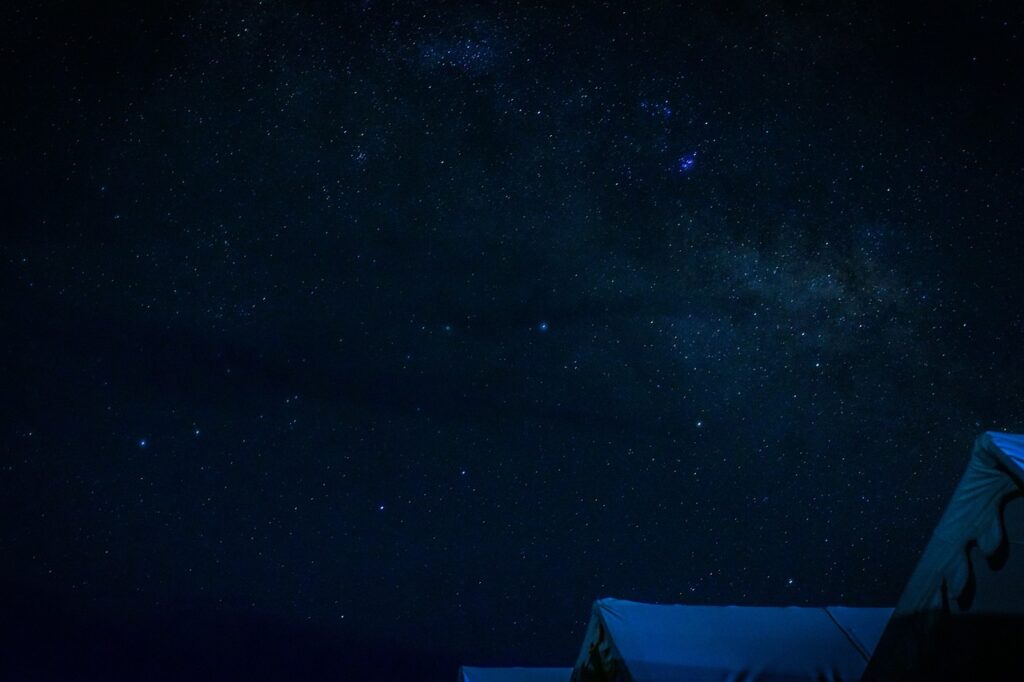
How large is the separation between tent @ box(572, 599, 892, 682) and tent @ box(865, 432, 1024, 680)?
0.54m

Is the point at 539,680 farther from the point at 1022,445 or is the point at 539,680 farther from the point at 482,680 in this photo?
the point at 1022,445

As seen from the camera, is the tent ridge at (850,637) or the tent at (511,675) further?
the tent at (511,675)

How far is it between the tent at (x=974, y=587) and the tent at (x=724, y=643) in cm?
54

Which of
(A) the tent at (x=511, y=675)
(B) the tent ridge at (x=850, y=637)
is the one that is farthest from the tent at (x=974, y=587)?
(A) the tent at (x=511, y=675)

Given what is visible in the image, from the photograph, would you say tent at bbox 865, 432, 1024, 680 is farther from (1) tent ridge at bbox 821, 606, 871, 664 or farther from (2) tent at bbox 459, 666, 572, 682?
(2) tent at bbox 459, 666, 572, 682

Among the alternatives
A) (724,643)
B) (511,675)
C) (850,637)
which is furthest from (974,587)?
(511,675)

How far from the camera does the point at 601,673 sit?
2.72 m

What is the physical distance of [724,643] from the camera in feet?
8.82

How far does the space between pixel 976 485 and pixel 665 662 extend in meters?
1.13

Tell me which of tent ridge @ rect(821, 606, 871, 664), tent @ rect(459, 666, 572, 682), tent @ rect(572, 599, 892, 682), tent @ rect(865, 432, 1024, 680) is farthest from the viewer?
tent @ rect(459, 666, 572, 682)

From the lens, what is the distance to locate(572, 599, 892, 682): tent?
2508mm

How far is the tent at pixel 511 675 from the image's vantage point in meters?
3.82

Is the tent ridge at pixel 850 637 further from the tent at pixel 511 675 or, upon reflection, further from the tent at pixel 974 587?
the tent at pixel 511 675

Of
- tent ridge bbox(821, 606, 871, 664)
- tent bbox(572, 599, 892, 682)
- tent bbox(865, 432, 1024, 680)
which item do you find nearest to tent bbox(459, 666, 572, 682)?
tent bbox(572, 599, 892, 682)
